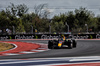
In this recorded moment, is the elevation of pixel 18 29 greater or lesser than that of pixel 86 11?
lesser

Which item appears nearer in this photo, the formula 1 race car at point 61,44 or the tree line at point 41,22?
the formula 1 race car at point 61,44

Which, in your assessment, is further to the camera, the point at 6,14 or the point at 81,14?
the point at 81,14

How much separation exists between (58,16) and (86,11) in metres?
17.1

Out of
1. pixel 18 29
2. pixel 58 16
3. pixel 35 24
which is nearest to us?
pixel 18 29

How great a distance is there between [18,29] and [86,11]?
28030mm

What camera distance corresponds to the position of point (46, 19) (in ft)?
253

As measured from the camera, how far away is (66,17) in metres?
82.7

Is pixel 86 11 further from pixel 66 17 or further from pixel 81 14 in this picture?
pixel 66 17

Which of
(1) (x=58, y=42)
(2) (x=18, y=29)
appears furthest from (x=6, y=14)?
(1) (x=58, y=42)

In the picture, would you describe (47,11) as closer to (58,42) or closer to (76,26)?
(76,26)

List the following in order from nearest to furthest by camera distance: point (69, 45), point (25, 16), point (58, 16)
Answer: point (69, 45), point (25, 16), point (58, 16)

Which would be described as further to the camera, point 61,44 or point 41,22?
point 41,22

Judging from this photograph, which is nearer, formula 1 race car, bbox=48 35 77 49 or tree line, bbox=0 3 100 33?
formula 1 race car, bbox=48 35 77 49

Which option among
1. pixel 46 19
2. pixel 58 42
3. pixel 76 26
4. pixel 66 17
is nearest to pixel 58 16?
pixel 66 17
